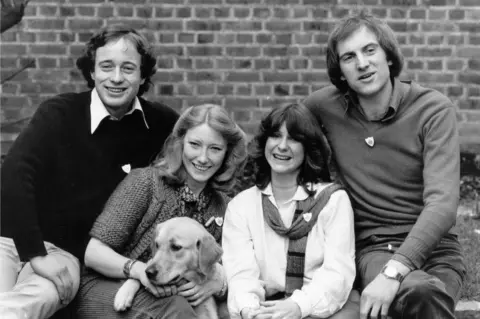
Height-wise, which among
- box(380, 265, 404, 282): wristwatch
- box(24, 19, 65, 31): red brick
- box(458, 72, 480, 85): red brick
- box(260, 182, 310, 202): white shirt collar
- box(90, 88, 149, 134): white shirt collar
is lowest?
box(380, 265, 404, 282): wristwatch

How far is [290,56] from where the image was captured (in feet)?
23.0

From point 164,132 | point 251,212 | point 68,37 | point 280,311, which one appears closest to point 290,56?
point 68,37

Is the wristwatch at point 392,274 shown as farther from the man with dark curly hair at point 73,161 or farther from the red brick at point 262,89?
the red brick at point 262,89

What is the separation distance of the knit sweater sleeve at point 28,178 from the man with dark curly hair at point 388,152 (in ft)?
4.72

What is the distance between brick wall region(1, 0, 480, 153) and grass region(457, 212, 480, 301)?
4.17ft

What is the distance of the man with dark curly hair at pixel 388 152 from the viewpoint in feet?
13.3

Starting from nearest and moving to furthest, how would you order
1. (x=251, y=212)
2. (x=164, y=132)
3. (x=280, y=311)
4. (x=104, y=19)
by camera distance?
(x=280, y=311) → (x=251, y=212) → (x=164, y=132) → (x=104, y=19)

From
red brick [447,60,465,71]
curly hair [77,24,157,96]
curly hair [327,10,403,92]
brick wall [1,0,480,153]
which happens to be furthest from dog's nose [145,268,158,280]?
red brick [447,60,465,71]

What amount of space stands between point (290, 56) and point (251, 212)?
3042 mm

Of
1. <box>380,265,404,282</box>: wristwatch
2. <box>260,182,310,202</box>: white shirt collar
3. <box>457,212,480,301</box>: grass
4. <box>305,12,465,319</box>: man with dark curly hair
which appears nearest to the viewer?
<box>380,265,404,282</box>: wristwatch

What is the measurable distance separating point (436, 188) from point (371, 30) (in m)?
0.89

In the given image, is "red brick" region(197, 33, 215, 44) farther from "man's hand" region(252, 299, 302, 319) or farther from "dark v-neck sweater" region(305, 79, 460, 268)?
"man's hand" region(252, 299, 302, 319)

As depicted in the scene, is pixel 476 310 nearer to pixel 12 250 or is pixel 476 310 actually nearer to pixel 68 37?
pixel 12 250

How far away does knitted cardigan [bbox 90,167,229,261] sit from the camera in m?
4.10
